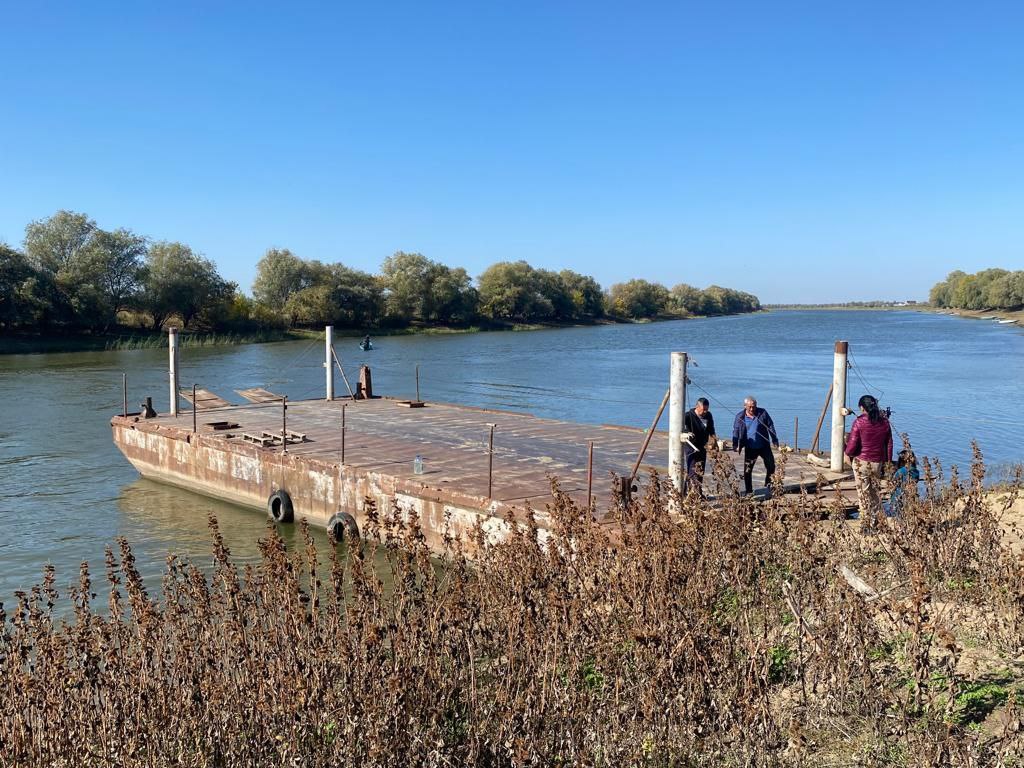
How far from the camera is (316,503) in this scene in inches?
572

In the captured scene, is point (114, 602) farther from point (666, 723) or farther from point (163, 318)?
point (163, 318)

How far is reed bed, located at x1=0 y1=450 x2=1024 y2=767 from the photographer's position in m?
4.30

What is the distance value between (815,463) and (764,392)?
85.4 ft

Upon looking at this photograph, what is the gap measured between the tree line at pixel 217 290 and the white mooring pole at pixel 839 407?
58662 mm

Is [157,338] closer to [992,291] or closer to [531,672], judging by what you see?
[531,672]

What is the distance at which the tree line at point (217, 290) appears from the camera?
6047cm

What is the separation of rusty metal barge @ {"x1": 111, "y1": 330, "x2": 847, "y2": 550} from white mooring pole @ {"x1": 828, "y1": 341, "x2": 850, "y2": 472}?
30 centimetres

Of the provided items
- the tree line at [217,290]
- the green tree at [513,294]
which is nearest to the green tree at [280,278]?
the tree line at [217,290]

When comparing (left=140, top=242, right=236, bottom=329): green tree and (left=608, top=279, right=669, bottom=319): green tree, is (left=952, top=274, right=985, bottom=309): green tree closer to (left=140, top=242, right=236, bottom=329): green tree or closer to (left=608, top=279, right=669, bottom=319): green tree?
(left=608, top=279, right=669, bottom=319): green tree

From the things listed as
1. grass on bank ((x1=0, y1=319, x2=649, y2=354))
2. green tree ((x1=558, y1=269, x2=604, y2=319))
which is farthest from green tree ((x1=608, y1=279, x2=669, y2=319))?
grass on bank ((x1=0, y1=319, x2=649, y2=354))

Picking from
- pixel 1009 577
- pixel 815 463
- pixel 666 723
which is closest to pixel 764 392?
pixel 815 463

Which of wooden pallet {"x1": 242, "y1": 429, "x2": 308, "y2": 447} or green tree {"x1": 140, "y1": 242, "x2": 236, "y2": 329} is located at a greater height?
green tree {"x1": 140, "y1": 242, "x2": 236, "y2": 329}

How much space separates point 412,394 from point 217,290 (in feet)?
136

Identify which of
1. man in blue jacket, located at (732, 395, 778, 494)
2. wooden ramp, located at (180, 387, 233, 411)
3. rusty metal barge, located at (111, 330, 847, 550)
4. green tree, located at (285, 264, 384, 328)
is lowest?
rusty metal barge, located at (111, 330, 847, 550)
